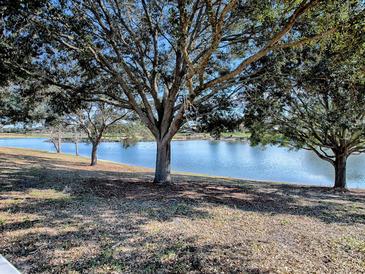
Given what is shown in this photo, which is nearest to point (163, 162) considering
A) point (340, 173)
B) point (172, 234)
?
point (172, 234)

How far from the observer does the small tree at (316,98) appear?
21.4 ft

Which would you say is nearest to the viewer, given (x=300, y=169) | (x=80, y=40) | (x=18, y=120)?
(x=80, y=40)

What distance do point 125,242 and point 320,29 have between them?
5175mm

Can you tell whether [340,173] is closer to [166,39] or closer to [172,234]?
[166,39]

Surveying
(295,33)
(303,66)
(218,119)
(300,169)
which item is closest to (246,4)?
(295,33)

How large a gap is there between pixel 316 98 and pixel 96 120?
13844 mm

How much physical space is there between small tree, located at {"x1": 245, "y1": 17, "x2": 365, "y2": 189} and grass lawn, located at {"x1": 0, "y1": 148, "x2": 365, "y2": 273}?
3259 millimetres

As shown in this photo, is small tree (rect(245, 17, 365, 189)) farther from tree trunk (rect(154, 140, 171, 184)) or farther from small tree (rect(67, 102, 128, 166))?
small tree (rect(67, 102, 128, 166))

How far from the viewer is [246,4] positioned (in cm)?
564

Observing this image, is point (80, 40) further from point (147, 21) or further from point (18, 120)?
point (18, 120)

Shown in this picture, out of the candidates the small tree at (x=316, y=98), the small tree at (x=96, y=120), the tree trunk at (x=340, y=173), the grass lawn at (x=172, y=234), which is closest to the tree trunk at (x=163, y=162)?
the grass lawn at (x=172, y=234)

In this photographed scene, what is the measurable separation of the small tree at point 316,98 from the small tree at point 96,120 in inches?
369

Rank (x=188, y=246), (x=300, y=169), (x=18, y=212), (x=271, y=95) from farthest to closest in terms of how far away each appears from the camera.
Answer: (x=300, y=169)
(x=271, y=95)
(x=18, y=212)
(x=188, y=246)

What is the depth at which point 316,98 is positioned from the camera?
1070 cm
